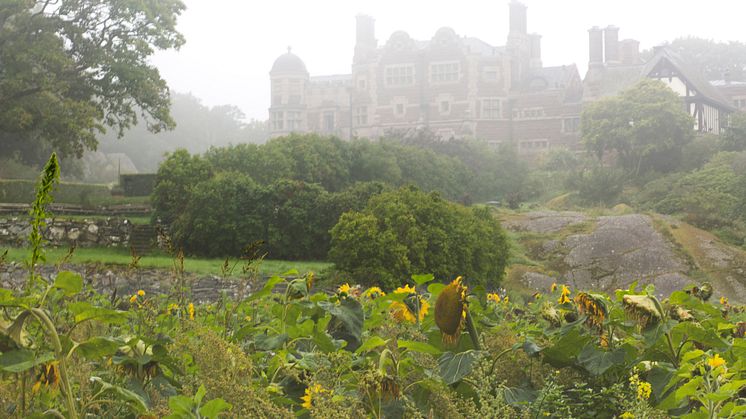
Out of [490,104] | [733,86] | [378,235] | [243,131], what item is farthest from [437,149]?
[243,131]

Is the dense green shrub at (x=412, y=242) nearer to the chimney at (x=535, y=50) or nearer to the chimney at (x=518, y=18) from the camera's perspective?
the chimney at (x=518, y=18)

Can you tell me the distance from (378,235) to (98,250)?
906cm

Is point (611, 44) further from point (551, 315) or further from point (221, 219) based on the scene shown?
point (551, 315)

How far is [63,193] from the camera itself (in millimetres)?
25625

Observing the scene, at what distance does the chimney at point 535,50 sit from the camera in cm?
6725

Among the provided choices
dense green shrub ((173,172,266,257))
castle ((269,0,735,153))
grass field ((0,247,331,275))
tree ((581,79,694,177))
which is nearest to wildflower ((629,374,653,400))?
grass field ((0,247,331,275))

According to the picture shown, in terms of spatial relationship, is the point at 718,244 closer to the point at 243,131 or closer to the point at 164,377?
the point at 164,377

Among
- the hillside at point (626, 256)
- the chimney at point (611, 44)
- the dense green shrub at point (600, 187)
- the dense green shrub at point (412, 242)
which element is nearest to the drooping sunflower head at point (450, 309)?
the dense green shrub at point (412, 242)

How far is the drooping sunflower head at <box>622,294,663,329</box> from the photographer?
8.12ft

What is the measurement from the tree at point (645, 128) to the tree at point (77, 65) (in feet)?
68.6

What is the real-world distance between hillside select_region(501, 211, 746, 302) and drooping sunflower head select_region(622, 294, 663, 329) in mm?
14434

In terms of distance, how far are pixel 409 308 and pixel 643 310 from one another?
91 centimetres

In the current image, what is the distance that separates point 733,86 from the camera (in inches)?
2202

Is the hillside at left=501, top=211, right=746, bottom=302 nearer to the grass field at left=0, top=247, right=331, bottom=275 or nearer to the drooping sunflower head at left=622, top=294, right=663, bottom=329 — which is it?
the grass field at left=0, top=247, right=331, bottom=275
